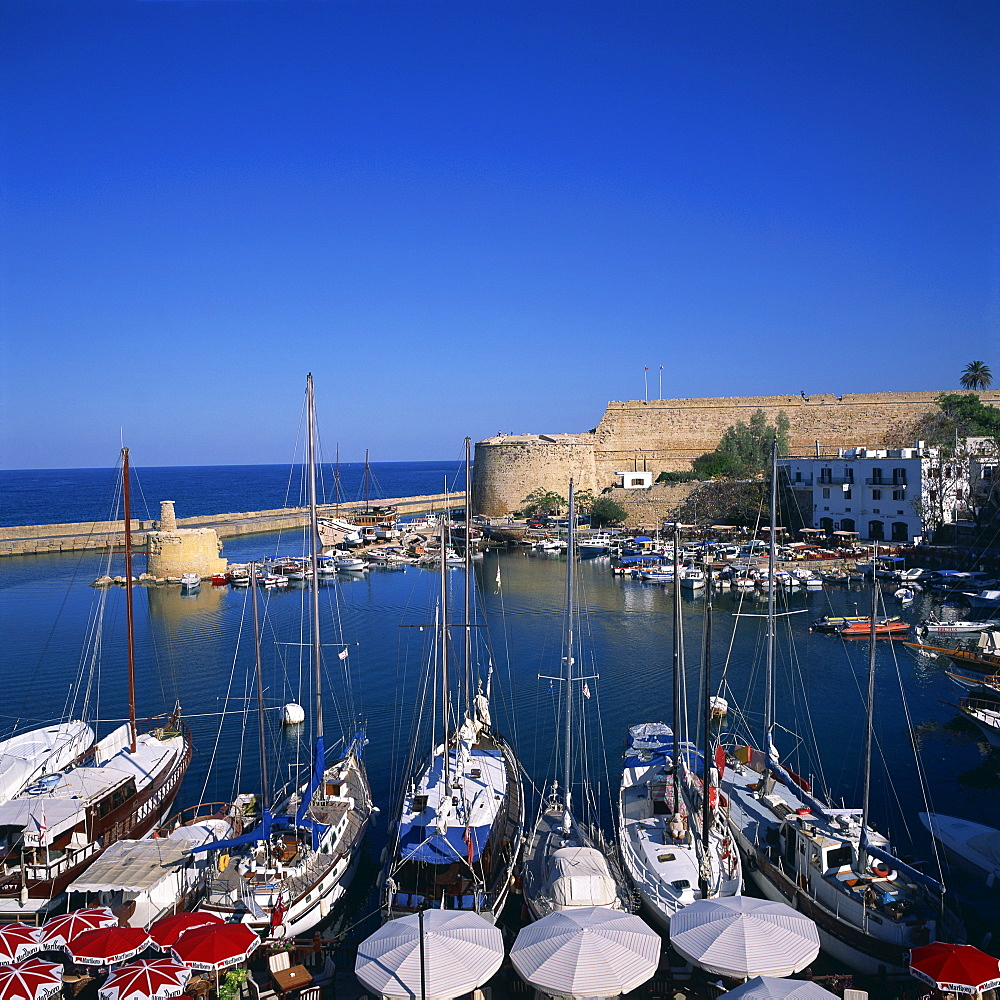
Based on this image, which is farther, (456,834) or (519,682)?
(519,682)

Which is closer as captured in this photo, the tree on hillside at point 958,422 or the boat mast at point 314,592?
the boat mast at point 314,592

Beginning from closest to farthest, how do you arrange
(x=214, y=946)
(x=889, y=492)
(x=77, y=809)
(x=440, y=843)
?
(x=214, y=946)
(x=440, y=843)
(x=77, y=809)
(x=889, y=492)

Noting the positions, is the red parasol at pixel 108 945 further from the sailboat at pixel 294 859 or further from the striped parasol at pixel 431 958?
the striped parasol at pixel 431 958

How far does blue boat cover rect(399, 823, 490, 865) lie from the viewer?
888 centimetres

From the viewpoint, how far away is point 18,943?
293 inches

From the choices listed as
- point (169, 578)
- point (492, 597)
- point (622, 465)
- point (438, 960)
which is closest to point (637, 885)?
point (438, 960)

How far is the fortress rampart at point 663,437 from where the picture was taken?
47.1 m

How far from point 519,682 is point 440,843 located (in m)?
9.36

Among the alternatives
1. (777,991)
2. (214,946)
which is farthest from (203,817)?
(777,991)

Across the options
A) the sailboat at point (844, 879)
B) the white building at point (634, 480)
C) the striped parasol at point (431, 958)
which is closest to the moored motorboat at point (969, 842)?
the sailboat at point (844, 879)

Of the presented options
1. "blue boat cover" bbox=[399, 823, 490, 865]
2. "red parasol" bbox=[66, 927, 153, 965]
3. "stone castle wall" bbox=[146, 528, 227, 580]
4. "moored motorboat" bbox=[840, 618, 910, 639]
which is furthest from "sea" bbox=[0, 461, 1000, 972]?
"red parasol" bbox=[66, 927, 153, 965]

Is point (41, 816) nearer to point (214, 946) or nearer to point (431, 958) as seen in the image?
point (214, 946)

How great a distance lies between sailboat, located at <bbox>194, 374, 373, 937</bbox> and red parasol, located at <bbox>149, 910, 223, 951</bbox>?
504mm

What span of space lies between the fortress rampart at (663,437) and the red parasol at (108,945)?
39.9 metres
